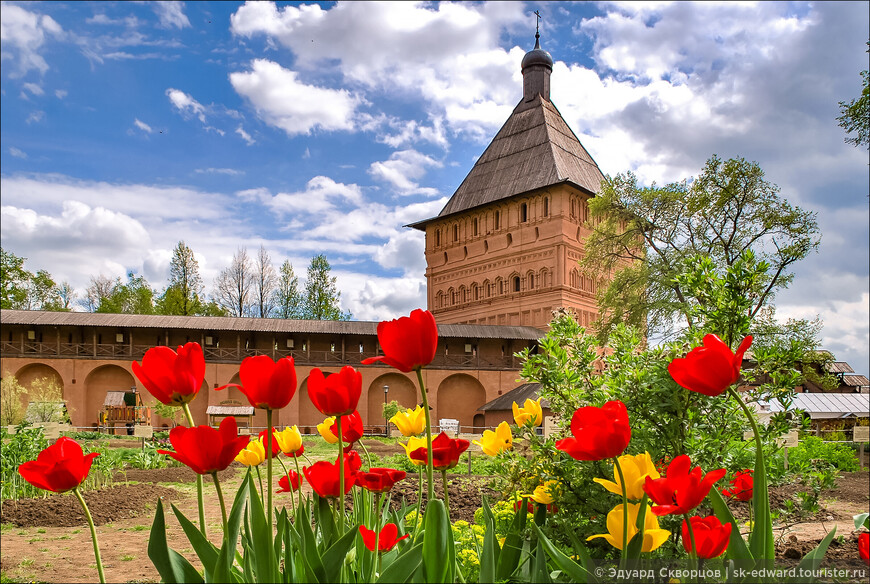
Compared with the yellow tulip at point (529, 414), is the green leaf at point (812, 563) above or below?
below

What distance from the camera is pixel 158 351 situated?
Answer: 129cm

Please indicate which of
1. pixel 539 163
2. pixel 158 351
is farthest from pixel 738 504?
pixel 539 163

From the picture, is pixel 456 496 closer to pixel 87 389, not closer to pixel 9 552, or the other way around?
pixel 9 552

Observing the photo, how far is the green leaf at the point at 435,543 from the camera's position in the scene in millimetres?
1193

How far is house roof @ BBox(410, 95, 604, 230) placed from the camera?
103 feet

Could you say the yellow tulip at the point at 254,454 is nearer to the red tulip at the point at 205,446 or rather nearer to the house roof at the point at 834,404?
the red tulip at the point at 205,446

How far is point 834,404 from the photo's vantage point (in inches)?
700

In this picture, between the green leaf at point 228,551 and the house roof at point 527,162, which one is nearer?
the green leaf at point 228,551

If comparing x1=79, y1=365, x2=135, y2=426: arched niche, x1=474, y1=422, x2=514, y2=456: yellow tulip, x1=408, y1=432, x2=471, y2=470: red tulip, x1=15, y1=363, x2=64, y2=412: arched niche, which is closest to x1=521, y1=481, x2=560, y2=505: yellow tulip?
x1=474, y1=422, x2=514, y2=456: yellow tulip

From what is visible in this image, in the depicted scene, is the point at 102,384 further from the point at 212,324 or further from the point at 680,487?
the point at 680,487

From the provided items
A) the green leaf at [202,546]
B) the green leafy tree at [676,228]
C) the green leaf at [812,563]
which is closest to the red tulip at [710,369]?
the green leaf at [812,563]

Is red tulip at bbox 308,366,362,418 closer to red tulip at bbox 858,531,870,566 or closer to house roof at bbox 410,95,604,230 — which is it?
red tulip at bbox 858,531,870,566

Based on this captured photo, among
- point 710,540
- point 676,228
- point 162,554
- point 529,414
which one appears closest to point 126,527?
point 529,414

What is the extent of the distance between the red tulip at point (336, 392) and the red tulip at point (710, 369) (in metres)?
0.70
